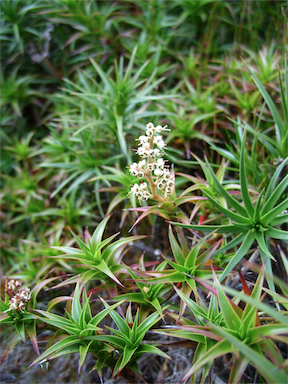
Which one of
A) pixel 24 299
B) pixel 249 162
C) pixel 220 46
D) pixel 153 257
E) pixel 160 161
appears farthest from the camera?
pixel 220 46

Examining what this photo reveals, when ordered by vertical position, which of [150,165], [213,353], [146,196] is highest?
[150,165]

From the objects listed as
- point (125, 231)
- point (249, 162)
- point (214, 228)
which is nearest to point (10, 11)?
→ point (125, 231)

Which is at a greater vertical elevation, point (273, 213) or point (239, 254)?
point (273, 213)

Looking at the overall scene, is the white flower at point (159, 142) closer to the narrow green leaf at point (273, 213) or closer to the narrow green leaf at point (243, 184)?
the narrow green leaf at point (243, 184)

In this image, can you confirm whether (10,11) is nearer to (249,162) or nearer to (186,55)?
(186,55)

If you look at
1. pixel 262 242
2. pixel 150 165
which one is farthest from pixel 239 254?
pixel 150 165

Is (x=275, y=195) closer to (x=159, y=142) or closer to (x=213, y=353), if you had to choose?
(x=159, y=142)

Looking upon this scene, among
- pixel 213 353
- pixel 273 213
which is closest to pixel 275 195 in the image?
pixel 273 213

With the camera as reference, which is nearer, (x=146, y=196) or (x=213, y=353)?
(x=213, y=353)

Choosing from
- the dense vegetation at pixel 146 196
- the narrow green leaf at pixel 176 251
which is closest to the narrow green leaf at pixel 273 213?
the dense vegetation at pixel 146 196
